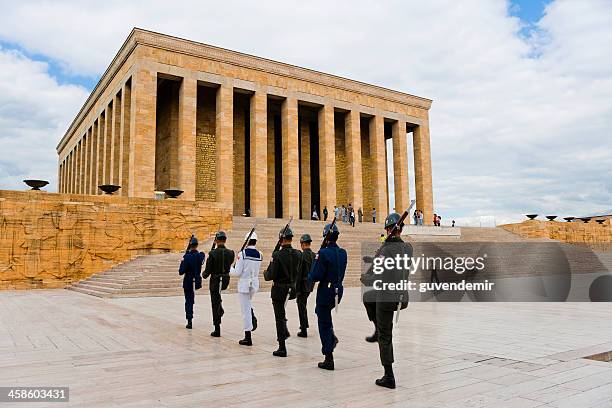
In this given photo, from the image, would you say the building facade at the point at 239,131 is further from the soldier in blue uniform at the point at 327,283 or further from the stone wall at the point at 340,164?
the soldier in blue uniform at the point at 327,283

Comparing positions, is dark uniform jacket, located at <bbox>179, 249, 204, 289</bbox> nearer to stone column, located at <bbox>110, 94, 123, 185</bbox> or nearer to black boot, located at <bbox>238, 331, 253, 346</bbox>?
black boot, located at <bbox>238, 331, 253, 346</bbox>

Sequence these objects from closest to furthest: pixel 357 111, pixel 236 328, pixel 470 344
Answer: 1. pixel 470 344
2. pixel 236 328
3. pixel 357 111

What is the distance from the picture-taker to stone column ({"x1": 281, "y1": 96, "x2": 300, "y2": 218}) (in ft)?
96.6

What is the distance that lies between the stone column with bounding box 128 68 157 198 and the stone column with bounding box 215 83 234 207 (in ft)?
12.4

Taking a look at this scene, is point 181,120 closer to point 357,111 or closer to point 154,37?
point 154,37

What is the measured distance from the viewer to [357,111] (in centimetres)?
3325

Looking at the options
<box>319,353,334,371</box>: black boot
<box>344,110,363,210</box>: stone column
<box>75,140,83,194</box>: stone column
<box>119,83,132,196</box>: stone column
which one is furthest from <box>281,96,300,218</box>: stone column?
<box>319,353,334,371</box>: black boot

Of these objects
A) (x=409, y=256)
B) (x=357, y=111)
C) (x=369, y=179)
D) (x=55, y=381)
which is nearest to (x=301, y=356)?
(x=409, y=256)

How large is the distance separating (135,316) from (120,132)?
22487 millimetres

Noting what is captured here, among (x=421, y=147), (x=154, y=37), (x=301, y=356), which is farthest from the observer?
(x=421, y=147)

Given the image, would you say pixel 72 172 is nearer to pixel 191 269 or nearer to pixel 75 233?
pixel 75 233

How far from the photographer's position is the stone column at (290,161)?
96.6ft

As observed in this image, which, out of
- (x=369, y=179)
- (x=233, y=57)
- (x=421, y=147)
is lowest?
(x=369, y=179)

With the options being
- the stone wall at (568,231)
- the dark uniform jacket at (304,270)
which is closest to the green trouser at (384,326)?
the dark uniform jacket at (304,270)
